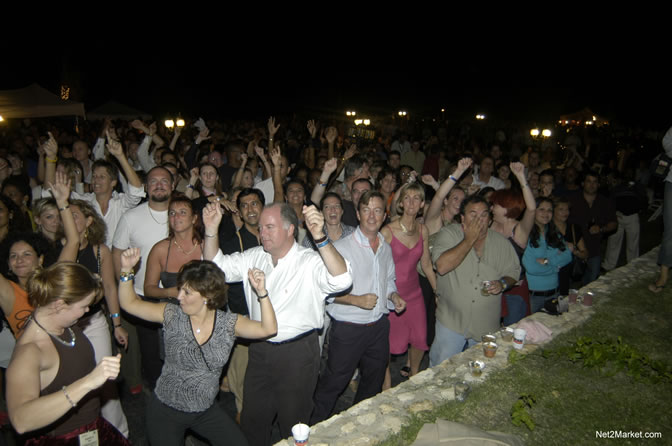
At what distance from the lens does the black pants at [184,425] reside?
280 cm

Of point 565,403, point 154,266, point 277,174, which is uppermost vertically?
point 277,174

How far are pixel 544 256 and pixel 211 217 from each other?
12.2 feet

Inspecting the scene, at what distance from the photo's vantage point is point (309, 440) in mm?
2854

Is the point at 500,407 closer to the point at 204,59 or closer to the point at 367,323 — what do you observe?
the point at 367,323

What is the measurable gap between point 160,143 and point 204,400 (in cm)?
658

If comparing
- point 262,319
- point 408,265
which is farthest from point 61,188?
point 408,265

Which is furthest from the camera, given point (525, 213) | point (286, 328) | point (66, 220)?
point (525, 213)

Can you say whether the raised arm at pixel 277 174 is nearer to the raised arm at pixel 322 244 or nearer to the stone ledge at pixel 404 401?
the raised arm at pixel 322 244

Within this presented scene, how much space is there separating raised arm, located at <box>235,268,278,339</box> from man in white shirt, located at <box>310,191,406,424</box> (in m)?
0.97

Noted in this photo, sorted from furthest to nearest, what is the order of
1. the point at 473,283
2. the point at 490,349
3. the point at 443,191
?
1. the point at 443,191
2. the point at 473,283
3. the point at 490,349

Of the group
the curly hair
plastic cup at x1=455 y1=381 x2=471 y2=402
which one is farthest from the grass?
the curly hair

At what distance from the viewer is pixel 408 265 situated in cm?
420

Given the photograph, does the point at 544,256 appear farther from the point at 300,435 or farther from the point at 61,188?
the point at 61,188

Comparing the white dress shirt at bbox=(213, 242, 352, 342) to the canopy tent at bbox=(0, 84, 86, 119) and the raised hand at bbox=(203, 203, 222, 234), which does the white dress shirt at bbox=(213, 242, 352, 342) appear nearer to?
the raised hand at bbox=(203, 203, 222, 234)
